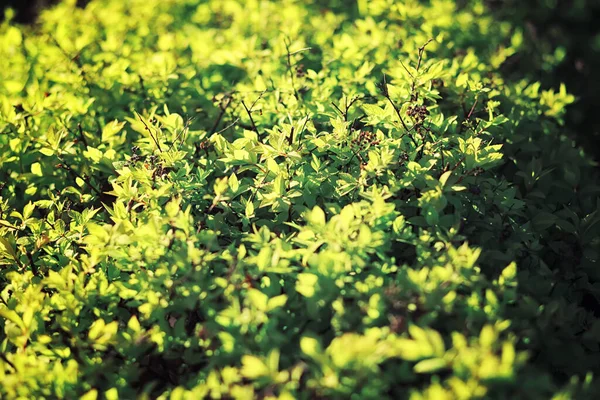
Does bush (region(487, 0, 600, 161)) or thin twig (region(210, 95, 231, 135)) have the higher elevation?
thin twig (region(210, 95, 231, 135))

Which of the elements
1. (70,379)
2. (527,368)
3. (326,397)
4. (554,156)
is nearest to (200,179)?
(70,379)

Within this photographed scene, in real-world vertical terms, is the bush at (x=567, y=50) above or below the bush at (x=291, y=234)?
below

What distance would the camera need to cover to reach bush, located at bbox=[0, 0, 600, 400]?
5.53 ft

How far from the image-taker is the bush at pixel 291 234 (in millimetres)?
1686

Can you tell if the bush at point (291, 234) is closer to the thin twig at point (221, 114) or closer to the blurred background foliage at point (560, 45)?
the thin twig at point (221, 114)

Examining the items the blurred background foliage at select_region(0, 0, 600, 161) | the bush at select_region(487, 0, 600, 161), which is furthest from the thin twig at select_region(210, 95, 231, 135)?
the bush at select_region(487, 0, 600, 161)

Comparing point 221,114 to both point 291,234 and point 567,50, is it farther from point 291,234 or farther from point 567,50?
point 567,50

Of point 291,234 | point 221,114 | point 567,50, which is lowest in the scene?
point 567,50

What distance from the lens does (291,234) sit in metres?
2.11

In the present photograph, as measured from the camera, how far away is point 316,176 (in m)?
2.26

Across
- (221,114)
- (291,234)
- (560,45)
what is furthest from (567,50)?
(291,234)

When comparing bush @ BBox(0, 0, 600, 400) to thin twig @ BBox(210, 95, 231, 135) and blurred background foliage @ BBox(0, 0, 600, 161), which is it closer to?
thin twig @ BBox(210, 95, 231, 135)

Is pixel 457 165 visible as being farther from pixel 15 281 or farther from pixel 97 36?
pixel 97 36

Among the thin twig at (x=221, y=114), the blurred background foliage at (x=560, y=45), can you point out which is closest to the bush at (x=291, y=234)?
the thin twig at (x=221, y=114)
